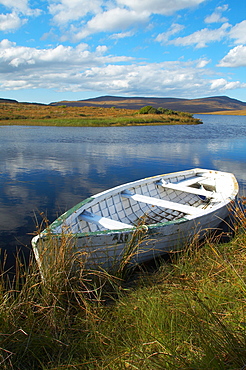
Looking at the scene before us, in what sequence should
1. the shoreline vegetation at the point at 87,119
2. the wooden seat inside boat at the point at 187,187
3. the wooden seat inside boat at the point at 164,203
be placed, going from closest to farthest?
the wooden seat inside boat at the point at 164,203, the wooden seat inside boat at the point at 187,187, the shoreline vegetation at the point at 87,119

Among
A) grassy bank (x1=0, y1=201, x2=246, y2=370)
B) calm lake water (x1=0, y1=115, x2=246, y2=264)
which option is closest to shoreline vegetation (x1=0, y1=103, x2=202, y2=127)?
calm lake water (x1=0, y1=115, x2=246, y2=264)

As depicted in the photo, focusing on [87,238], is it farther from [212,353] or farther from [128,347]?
[212,353]

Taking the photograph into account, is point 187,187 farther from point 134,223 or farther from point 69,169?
point 69,169

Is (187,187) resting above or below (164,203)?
above

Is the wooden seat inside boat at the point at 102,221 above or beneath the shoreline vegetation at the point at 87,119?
→ beneath

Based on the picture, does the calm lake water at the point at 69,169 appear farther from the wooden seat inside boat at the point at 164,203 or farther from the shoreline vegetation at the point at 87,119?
the shoreline vegetation at the point at 87,119

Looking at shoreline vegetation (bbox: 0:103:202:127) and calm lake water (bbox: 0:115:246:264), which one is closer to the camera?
calm lake water (bbox: 0:115:246:264)

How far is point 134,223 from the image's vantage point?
Answer: 6.73m

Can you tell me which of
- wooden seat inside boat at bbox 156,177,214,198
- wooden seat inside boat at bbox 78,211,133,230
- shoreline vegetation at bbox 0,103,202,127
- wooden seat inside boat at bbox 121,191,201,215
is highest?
shoreline vegetation at bbox 0,103,202,127

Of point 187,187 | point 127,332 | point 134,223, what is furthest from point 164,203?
point 127,332

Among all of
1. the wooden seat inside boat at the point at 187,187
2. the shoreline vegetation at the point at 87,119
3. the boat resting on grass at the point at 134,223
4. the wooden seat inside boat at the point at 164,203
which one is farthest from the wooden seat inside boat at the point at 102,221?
the shoreline vegetation at the point at 87,119

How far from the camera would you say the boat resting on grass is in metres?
4.26

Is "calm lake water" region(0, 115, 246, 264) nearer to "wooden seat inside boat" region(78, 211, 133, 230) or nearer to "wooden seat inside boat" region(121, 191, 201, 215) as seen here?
"wooden seat inside boat" region(78, 211, 133, 230)

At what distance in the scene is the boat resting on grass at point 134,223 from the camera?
14.0ft
